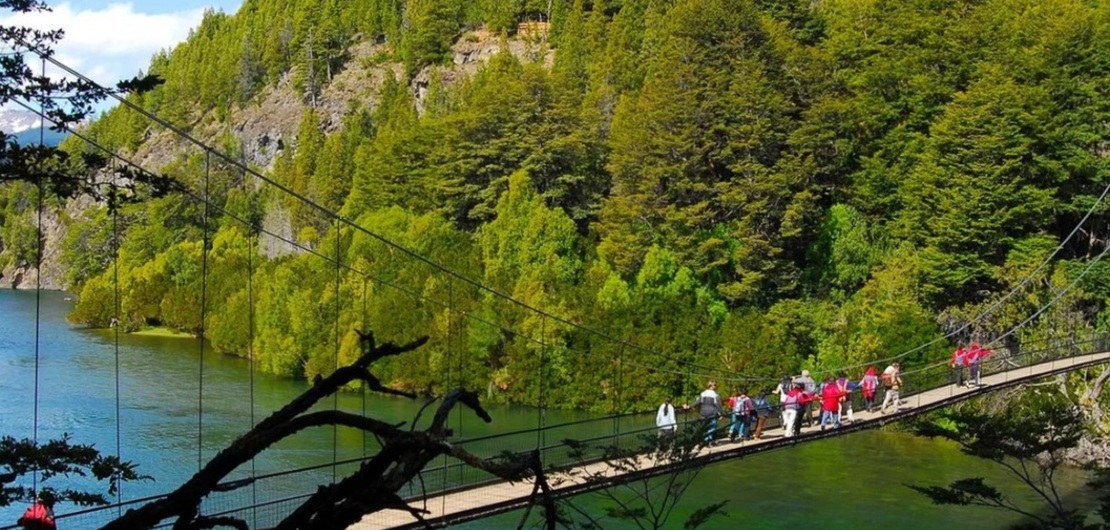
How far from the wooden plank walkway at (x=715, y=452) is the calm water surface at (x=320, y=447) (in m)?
1.41

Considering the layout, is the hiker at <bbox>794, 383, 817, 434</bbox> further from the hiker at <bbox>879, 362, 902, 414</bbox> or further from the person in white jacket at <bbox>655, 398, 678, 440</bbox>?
the hiker at <bbox>879, 362, 902, 414</bbox>

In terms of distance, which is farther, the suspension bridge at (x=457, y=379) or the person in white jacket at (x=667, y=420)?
the person in white jacket at (x=667, y=420)

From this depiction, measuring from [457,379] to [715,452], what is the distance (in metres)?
14.7

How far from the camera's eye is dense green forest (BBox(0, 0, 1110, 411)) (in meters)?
23.7

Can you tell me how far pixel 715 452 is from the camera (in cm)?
1153

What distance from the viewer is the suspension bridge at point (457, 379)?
9.01 m

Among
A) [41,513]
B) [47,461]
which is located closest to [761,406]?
[41,513]

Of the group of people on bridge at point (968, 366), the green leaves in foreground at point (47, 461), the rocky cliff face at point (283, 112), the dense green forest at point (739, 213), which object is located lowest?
the green leaves in foreground at point (47, 461)

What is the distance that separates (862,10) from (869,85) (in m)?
2.73

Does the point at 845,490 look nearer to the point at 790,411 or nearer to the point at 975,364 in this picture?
the point at 975,364

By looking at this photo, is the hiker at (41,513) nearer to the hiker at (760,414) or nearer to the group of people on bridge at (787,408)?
the group of people on bridge at (787,408)

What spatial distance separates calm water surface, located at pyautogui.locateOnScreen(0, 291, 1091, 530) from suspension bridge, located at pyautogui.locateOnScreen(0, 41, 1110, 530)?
669mm

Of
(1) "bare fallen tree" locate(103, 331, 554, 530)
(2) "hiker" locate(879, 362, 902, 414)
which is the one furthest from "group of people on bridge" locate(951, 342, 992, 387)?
(1) "bare fallen tree" locate(103, 331, 554, 530)

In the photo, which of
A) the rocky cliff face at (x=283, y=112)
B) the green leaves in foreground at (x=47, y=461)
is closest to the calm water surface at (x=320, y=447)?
the green leaves in foreground at (x=47, y=461)
